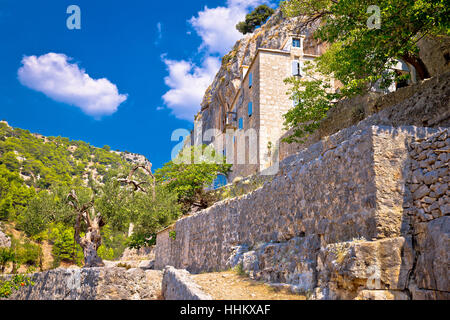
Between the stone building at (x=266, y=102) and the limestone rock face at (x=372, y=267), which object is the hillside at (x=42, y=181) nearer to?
the stone building at (x=266, y=102)

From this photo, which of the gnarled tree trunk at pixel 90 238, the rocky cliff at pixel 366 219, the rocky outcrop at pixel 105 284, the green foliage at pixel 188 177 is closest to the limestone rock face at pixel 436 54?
the rocky cliff at pixel 366 219

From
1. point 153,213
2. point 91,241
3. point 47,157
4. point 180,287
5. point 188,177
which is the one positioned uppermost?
point 47,157

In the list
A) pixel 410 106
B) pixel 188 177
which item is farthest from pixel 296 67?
pixel 410 106

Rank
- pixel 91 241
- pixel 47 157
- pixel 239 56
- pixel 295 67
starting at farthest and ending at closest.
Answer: pixel 47 157 < pixel 239 56 < pixel 295 67 < pixel 91 241

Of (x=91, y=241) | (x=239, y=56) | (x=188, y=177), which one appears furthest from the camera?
(x=239, y=56)

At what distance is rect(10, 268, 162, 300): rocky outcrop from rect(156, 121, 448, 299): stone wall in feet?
8.80

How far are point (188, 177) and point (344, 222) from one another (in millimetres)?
21503

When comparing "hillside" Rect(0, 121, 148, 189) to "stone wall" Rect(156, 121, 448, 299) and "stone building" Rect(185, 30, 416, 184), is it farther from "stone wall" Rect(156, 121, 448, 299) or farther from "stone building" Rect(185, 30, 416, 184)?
"stone wall" Rect(156, 121, 448, 299)

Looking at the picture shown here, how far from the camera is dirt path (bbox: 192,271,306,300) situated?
6.48 metres

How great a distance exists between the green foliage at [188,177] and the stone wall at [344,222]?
17.0 meters

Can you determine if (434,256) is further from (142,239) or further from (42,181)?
(42,181)

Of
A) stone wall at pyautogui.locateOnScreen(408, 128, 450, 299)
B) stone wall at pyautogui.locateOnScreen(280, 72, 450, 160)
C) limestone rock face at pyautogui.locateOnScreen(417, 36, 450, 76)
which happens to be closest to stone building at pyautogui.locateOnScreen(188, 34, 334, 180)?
stone wall at pyautogui.locateOnScreen(280, 72, 450, 160)

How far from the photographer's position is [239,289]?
7.33m
